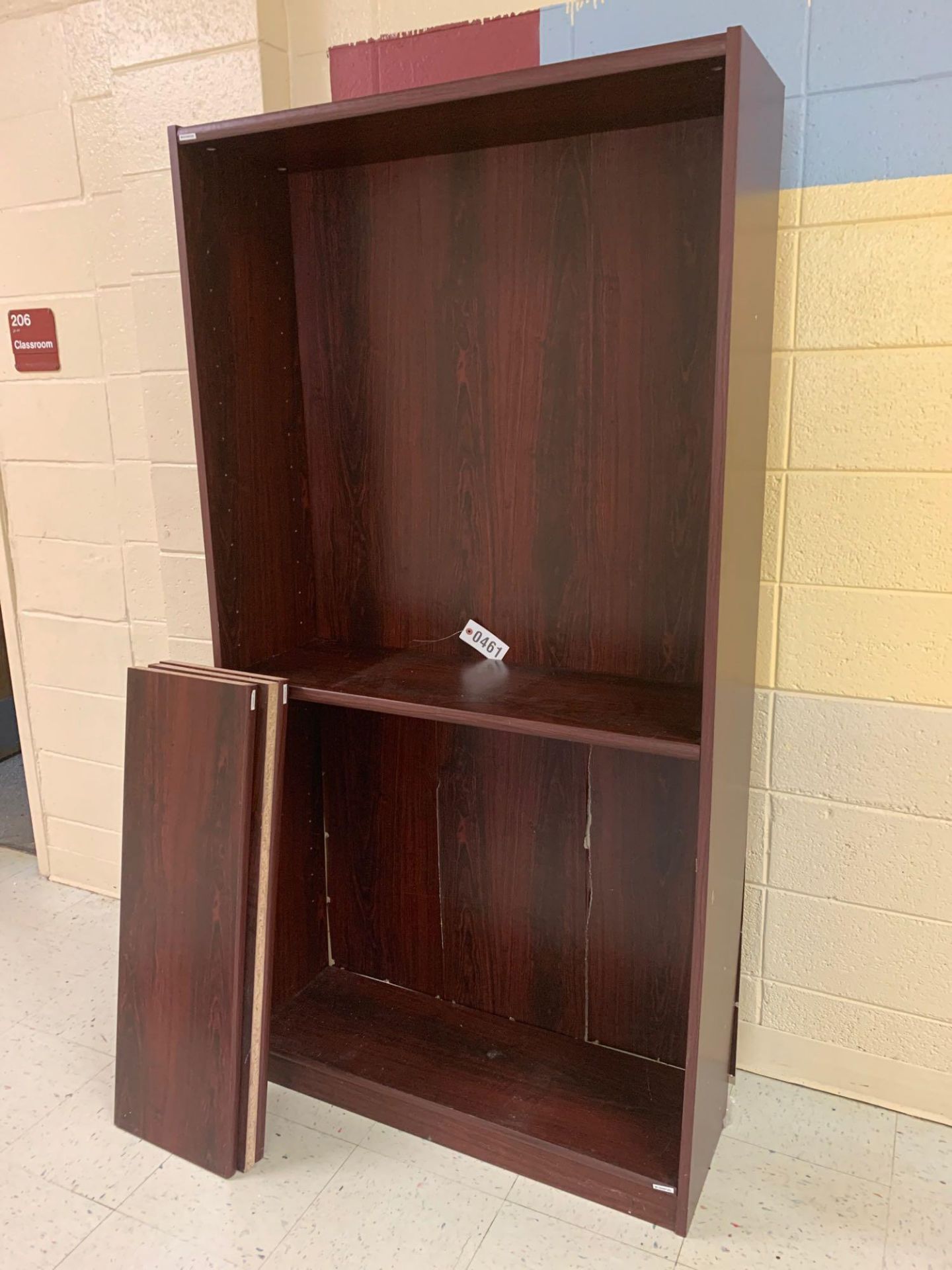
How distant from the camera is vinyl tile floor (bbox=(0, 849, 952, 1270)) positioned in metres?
1.55

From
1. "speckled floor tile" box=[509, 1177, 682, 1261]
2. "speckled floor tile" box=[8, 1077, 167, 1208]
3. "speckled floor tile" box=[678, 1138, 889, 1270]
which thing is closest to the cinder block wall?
"speckled floor tile" box=[678, 1138, 889, 1270]

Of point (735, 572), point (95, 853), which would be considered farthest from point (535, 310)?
point (95, 853)

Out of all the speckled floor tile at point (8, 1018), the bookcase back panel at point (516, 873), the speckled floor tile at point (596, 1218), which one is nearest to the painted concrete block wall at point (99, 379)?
the speckled floor tile at point (8, 1018)

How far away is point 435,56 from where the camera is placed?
5.68 feet

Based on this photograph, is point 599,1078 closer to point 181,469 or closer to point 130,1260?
point 130,1260

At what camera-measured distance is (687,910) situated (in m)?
1.79

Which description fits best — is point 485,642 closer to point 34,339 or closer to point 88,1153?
point 88,1153

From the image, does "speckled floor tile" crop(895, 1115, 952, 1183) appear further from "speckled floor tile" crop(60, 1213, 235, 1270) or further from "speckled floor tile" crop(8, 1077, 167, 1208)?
"speckled floor tile" crop(8, 1077, 167, 1208)

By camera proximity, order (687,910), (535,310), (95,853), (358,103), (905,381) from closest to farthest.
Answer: (358,103)
(905,381)
(535,310)
(687,910)
(95,853)

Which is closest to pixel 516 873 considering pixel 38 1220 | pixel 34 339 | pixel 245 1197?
pixel 245 1197

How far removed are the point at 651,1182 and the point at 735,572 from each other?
1.05 meters

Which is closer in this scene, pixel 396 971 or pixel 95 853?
pixel 396 971

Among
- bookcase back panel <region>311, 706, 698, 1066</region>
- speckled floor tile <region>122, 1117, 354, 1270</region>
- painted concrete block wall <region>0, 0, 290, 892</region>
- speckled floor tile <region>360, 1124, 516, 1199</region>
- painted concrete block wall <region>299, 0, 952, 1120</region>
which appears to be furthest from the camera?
painted concrete block wall <region>0, 0, 290, 892</region>

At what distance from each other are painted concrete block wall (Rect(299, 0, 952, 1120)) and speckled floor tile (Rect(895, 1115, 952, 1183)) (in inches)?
1.4
